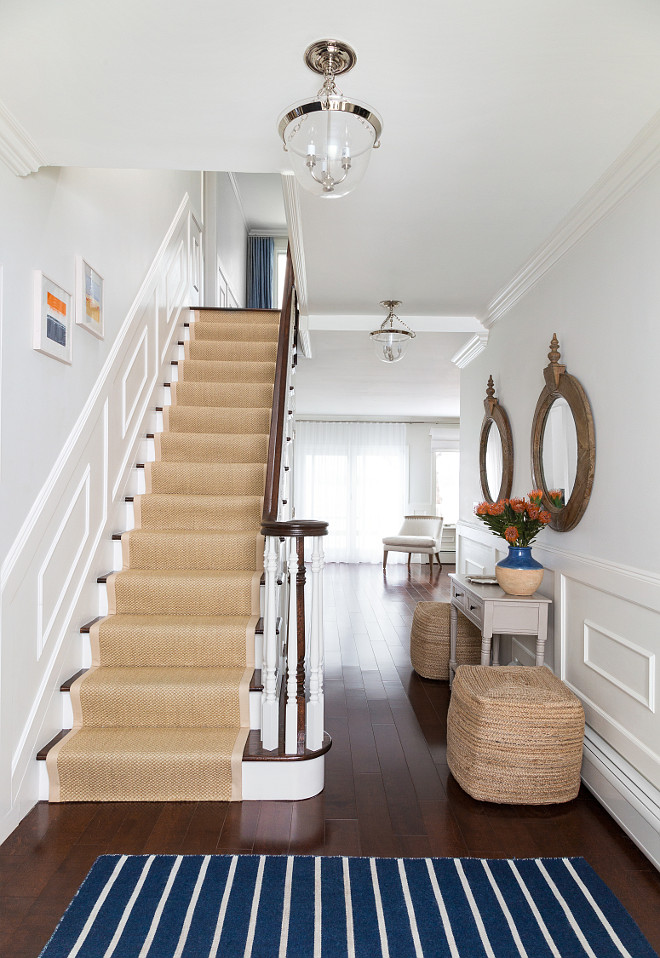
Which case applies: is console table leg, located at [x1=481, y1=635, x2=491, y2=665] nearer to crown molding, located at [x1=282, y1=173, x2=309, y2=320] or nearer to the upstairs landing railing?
the upstairs landing railing

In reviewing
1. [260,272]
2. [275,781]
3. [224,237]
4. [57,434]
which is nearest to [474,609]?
[275,781]

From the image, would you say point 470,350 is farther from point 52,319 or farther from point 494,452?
point 52,319

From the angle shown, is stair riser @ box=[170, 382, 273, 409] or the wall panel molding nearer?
the wall panel molding

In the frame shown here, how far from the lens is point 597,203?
2.66m

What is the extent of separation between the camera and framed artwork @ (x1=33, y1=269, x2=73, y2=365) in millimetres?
2481

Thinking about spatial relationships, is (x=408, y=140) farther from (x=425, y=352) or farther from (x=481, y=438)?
(x=425, y=352)

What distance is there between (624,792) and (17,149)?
3058 millimetres

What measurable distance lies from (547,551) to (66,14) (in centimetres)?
288

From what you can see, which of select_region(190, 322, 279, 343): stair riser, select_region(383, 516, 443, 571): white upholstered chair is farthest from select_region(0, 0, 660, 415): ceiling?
select_region(383, 516, 443, 571): white upholstered chair

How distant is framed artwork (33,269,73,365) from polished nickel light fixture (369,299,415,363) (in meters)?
2.07

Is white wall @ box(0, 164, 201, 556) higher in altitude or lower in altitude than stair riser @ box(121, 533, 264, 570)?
higher

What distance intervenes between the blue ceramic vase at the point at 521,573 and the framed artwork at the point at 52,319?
2253 mm

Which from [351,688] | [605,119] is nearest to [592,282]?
[605,119]

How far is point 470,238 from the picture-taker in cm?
319
